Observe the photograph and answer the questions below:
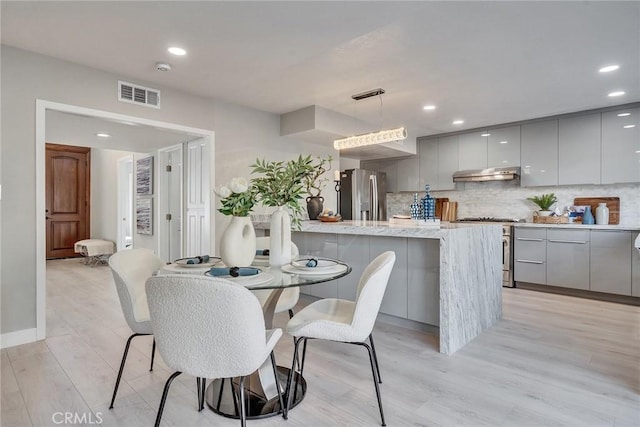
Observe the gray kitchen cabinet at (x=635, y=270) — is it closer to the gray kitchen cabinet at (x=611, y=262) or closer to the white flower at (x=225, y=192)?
the gray kitchen cabinet at (x=611, y=262)

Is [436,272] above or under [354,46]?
under

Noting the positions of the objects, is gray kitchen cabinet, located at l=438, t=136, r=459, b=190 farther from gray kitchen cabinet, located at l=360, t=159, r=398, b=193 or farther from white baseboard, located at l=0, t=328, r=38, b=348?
white baseboard, located at l=0, t=328, r=38, b=348

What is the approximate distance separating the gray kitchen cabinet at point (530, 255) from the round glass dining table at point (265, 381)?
3.66m

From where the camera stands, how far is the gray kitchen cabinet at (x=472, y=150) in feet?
18.2

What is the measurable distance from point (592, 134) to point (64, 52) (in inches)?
229

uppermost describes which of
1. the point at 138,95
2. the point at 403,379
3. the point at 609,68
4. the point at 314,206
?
the point at 609,68

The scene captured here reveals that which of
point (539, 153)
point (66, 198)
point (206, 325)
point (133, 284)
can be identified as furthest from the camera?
point (66, 198)

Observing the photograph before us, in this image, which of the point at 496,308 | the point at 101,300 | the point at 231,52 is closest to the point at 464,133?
the point at 496,308

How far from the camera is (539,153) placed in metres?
4.99

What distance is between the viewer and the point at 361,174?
6293mm

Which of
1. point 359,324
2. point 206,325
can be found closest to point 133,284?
point 206,325

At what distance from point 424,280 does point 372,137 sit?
1529 mm

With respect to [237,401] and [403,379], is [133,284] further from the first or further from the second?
[403,379]

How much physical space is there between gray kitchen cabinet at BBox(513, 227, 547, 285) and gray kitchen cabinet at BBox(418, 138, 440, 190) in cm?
169
